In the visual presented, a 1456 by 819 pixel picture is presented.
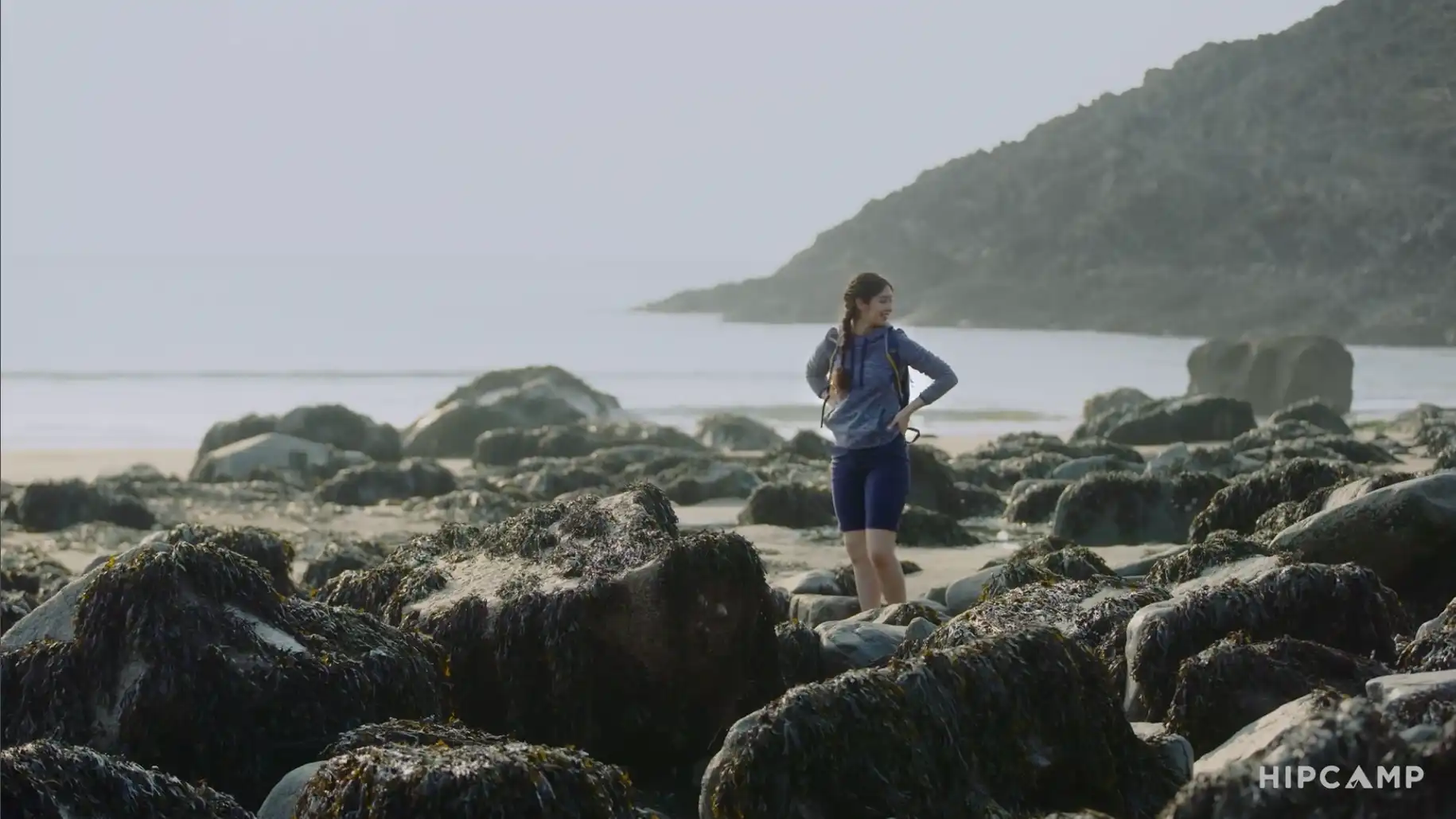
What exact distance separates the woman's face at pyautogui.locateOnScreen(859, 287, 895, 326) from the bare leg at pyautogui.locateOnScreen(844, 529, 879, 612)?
909 mm

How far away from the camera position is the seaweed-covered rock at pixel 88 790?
148 inches

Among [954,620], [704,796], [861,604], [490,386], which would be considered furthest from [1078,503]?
[490,386]

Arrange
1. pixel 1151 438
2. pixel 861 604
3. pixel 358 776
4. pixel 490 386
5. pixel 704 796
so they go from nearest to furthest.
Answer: pixel 358 776 < pixel 704 796 < pixel 861 604 < pixel 1151 438 < pixel 490 386

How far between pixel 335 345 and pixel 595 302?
4312 cm

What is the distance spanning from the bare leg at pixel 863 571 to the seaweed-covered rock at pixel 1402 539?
164cm

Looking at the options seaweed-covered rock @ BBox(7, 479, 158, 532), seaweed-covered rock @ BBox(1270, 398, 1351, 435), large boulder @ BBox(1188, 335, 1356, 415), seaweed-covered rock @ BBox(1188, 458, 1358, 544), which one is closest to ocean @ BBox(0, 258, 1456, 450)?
large boulder @ BBox(1188, 335, 1356, 415)

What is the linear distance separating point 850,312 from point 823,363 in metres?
0.28

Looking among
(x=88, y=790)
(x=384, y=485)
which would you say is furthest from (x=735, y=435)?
(x=88, y=790)

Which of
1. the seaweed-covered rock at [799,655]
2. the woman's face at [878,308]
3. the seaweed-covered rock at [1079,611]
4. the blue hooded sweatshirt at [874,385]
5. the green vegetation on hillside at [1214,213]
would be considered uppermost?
the green vegetation on hillside at [1214,213]

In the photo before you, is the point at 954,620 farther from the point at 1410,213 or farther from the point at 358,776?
the point at 1410,213

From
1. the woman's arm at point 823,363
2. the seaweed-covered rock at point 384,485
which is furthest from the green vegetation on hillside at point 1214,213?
the woman's arm at point 823,363

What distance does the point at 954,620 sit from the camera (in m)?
5.52

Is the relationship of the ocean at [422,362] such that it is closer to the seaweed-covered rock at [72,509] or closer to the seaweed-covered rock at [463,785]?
the seaweed-covered rock at [463,785]

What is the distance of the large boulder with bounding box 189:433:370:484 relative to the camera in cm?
1925
